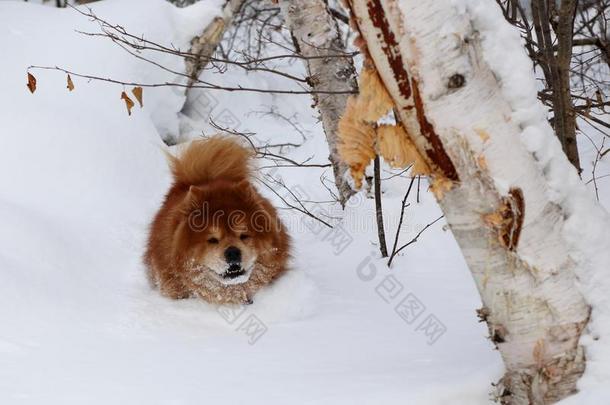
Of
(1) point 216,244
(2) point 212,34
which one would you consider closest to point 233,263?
(1) point 216,244

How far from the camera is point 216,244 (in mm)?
4121

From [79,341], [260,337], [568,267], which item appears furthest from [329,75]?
[568,267]

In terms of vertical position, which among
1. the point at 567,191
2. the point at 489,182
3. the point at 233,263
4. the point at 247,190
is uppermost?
the point at 567,191

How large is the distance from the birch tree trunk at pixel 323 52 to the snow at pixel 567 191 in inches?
106

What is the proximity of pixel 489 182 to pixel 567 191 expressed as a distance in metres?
0.25

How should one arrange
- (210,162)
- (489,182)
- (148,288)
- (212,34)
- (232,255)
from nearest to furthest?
1. (489,182)
2. (232,255)
3. (148,288)
4. (210,162)
5. (212,34)

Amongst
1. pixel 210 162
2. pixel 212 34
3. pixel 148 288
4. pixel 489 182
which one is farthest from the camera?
pixel 212 34

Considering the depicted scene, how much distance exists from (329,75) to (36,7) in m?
4.12

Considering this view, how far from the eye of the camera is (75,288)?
13.0 ft

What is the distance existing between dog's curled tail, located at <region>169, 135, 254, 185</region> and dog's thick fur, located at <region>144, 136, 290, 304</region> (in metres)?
0.21

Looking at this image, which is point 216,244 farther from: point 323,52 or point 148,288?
point 323,52

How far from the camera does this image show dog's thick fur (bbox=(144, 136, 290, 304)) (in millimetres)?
4113

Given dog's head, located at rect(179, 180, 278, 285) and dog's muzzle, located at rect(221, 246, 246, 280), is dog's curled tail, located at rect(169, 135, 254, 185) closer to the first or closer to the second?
dog's head, located at rect(179, 180, 278, 285)

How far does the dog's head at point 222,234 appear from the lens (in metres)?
4.07
